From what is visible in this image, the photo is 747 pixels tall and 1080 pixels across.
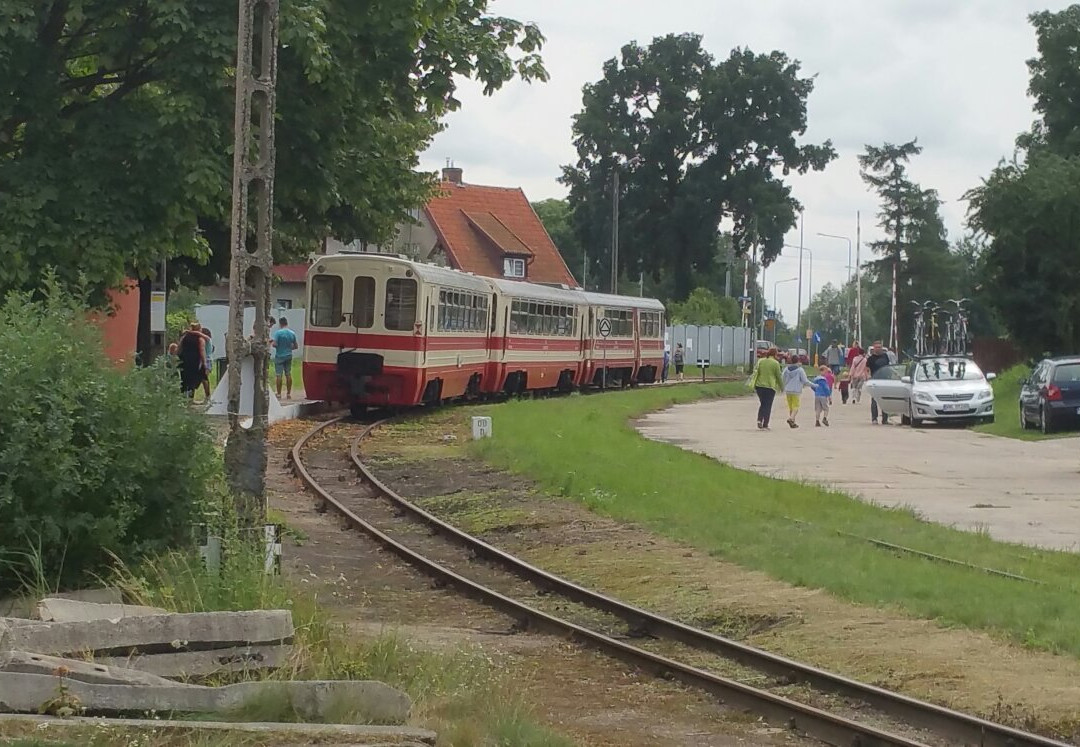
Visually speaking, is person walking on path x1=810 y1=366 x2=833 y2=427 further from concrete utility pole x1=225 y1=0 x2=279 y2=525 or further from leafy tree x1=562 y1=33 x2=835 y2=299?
leafy tree x1=562 y1=33 x2=835 y2=299

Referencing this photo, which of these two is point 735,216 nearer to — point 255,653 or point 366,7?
point 366,7

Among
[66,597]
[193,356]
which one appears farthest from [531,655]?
[193,356]

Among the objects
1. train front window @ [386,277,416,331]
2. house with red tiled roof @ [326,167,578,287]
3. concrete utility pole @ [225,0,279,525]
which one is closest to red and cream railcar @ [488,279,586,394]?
train front window @ [386,277,416,331]

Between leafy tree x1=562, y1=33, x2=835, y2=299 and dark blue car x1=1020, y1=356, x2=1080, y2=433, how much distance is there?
4443 centimetres

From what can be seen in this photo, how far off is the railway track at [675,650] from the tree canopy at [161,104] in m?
4.09

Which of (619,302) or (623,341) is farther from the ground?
(619,302)

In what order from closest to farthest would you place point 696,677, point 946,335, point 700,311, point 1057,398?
point 696,677 → point 1057,398 → point 700,311 → point 946,335

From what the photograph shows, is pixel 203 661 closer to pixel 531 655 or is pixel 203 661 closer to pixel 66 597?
pixel 66 597

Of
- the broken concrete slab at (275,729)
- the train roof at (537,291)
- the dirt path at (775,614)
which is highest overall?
the train roof at (537,291)

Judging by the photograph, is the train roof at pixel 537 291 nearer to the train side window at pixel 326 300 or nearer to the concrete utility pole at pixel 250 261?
the train side window at pixel 326 300

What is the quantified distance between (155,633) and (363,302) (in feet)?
72.1

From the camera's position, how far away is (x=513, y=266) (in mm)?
A: 84438

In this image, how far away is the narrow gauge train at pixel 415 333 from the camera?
29.6 m

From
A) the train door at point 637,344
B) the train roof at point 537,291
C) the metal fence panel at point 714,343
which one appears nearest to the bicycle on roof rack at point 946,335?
the metal fence panel at point 714,343
